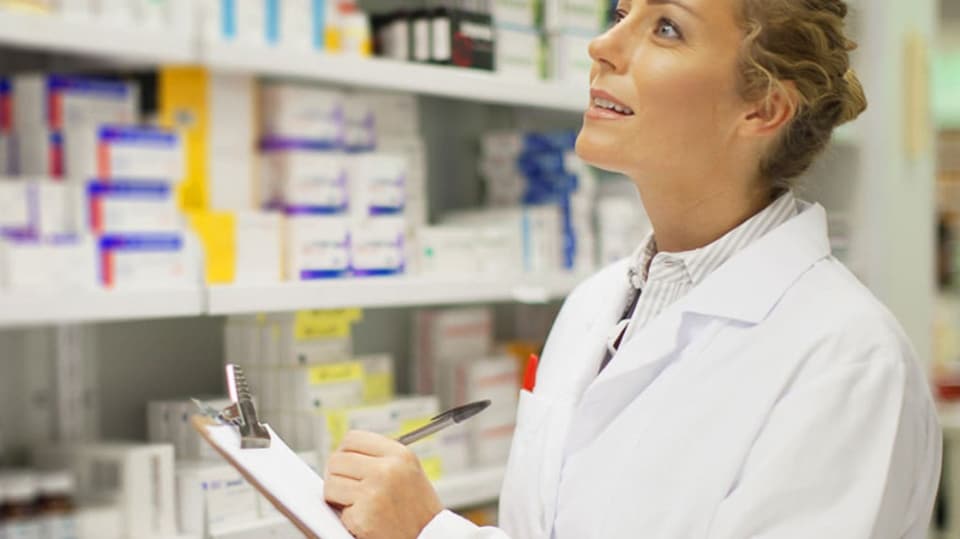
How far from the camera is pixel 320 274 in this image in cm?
238

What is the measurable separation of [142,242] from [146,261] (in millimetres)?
33

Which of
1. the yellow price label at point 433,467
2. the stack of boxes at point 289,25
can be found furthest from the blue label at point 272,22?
the yellow price label at point 433,467

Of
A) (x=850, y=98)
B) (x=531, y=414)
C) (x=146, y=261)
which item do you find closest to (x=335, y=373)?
(x=146, y=261)

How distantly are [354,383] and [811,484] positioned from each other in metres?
1.26

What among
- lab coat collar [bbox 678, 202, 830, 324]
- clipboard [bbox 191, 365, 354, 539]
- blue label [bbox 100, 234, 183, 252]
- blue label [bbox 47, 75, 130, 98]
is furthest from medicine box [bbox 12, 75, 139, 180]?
lab coat collar [bbox 678, 202, 830, 324]

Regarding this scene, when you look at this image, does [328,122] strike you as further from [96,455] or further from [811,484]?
[811,484]

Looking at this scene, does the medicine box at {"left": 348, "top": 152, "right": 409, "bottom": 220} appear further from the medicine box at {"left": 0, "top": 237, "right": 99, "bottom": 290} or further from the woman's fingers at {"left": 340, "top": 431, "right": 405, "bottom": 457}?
the woman's fingers at {"left": 340, "top": 431, "right": 405, "bottom": 457}

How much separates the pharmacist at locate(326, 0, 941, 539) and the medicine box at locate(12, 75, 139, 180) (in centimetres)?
74

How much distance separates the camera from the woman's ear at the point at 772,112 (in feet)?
5.53

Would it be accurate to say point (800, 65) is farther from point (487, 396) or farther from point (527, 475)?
point (487, 396)

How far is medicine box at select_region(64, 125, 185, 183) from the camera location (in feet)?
6.47

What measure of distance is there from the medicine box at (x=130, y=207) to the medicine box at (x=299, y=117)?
1.20ft

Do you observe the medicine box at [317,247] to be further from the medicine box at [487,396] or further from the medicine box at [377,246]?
the medicine box at [487,396]

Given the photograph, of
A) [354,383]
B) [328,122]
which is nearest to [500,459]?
[354,383]
